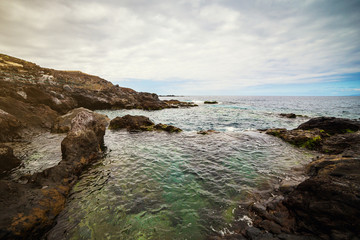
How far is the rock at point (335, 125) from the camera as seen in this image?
1547cm

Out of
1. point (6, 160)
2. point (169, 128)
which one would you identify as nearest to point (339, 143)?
point (169, 128)

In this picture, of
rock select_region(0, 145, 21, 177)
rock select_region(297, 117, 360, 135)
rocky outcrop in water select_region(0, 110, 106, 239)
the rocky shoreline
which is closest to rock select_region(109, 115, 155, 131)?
rocky outcrop in water select_region(0, 110, 106, 239)

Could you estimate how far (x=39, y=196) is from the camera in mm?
5215

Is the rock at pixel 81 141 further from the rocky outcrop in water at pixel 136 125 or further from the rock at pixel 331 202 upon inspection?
the rock at pixel 331 202

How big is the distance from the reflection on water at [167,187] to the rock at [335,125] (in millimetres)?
8160

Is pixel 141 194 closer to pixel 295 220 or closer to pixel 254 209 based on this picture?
pixel 254 209

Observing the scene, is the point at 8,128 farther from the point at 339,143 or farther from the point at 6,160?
the point at 339,143

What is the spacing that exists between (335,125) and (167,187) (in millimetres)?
21078

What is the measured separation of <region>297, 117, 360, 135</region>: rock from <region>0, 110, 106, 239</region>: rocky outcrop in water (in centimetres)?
2468

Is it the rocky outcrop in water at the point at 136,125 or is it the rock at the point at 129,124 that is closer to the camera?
the rocky outcrop in water at the point at 136,125

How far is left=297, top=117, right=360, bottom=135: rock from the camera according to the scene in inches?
609

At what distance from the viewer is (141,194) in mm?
6781

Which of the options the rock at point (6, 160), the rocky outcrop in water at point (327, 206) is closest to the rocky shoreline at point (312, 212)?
the rocky outcrop in water at point (327, 206)

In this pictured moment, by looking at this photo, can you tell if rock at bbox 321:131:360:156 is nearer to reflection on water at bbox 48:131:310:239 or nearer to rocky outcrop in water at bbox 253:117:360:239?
reflection on water at bbox 48:131:310:239
